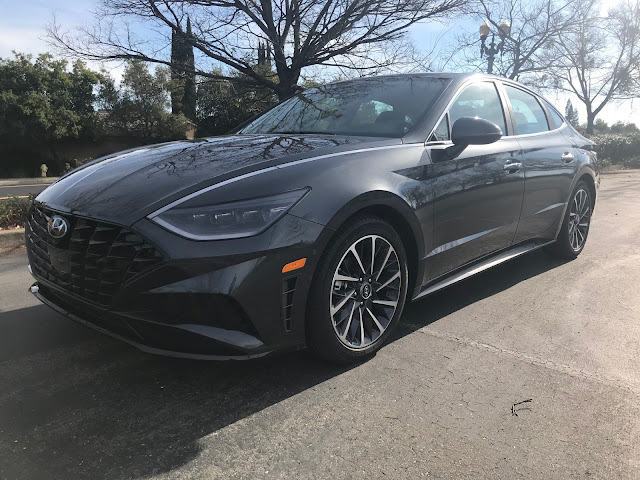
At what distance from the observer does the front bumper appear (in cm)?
209

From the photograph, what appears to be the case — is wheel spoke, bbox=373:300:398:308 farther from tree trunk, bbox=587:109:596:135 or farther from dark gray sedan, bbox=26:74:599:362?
tree trunk, bbox=587:109:596:135

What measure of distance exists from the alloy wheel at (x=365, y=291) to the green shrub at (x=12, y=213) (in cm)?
497

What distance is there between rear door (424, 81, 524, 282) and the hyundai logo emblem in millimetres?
1998

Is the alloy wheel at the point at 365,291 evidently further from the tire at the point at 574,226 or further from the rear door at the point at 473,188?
the tire at the point at 574,226

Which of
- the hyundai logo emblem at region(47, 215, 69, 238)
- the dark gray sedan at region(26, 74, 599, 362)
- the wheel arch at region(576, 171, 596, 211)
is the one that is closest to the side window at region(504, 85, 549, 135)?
the dark gray sedan at region(26, 74, 599, 362)

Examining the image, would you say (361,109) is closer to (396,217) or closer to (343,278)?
(396,217)

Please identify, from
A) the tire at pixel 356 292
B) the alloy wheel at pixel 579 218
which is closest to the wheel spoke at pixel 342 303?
the tire at pixel 356 292

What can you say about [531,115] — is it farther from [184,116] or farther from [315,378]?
[184,116]

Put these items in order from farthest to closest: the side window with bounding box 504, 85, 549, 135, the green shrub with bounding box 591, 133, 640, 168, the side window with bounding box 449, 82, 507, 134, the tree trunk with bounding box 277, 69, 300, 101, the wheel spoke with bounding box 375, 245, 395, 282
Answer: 1. the green shrub with bounding box 591, 133, 640, 168
2. the tree trunk with bounding box 277, 69, 300, 101
3. the side window with bounding box 504, 85, 549, 135
4. the side window with bounding box 449, 82, 507, 134
5. the wheel spoke with bounding box 375, 245, 395, 282

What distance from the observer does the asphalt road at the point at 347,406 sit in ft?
6.41

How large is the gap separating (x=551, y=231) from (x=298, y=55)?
733cm

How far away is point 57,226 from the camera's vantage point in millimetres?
2410

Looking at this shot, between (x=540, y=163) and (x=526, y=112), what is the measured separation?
1.71 ft

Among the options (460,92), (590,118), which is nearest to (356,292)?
(460,92)
